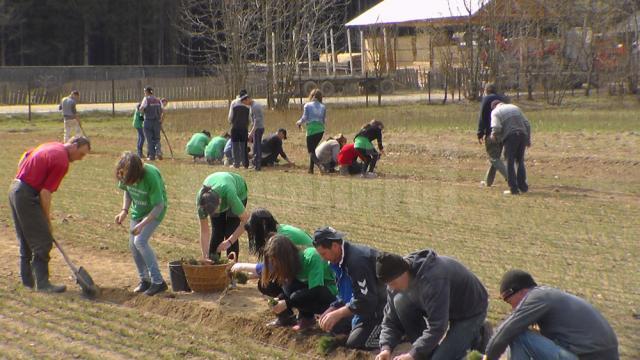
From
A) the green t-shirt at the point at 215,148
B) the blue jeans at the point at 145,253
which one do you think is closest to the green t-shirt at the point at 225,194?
the blue jeans at the point at 145,253

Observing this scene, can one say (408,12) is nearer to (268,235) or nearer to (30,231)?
(30,231)

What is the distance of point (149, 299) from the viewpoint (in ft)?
32.1

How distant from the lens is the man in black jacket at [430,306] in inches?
269

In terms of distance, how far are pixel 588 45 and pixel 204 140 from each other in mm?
26396

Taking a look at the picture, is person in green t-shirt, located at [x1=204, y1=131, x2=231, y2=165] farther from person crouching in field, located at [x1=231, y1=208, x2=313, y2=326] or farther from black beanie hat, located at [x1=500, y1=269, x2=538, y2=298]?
black beanie hat, located at [x1=500, y1=269, x2=538, y2=298]

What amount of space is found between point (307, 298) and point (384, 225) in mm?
5636

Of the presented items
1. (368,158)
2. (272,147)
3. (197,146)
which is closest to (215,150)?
(197,146)

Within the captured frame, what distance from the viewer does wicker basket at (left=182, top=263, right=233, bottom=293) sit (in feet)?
32.0

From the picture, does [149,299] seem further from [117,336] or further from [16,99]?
[16,99]

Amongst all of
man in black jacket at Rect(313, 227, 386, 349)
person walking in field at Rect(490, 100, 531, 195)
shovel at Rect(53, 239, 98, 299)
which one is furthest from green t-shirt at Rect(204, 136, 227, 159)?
man in black jacket at Rect(313, 227, 386, 349)

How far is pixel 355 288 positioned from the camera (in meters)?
7.88

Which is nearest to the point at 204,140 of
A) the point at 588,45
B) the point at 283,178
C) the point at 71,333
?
the point at 283,178

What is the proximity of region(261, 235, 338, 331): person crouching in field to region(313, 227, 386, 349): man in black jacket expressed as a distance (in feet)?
1.33

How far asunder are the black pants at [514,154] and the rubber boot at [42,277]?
8.98 meters
